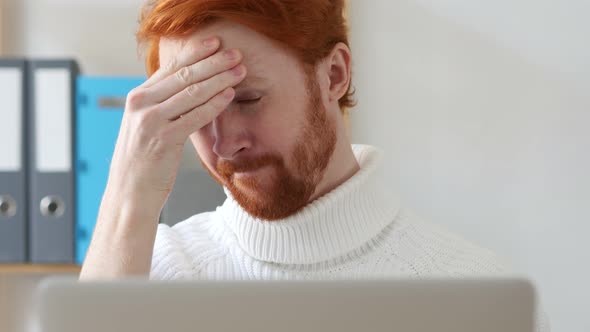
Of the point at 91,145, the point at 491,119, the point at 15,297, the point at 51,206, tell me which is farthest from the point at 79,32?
the point at 491,119

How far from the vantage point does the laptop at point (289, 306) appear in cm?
46

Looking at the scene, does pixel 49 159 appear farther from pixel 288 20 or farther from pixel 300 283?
pixel 300 283

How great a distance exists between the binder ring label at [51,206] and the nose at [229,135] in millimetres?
1033

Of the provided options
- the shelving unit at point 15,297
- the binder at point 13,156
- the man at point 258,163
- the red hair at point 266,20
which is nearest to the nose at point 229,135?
the man at point 258,163

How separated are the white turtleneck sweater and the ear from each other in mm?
133

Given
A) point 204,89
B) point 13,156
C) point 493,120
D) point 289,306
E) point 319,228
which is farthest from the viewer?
Answer: point 493,120

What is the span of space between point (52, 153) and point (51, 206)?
5.4 inches

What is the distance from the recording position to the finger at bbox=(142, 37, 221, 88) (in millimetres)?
1075

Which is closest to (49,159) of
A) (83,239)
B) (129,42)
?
(83,239)

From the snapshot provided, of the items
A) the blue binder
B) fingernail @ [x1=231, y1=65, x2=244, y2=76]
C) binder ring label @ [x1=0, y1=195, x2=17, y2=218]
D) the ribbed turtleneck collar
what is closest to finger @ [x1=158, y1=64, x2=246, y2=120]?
fingernail @ [x1=231, y1=65, x2=244, y2=76]

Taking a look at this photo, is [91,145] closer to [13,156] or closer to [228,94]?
[13,156]

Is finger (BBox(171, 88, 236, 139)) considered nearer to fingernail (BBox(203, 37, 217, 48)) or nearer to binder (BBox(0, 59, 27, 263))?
fingernail (BBox(203, 37, 217, 48))

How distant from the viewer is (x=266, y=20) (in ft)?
3.53

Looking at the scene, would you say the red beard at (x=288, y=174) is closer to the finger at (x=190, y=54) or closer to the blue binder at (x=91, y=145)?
the finger at (x=190, y=54)
